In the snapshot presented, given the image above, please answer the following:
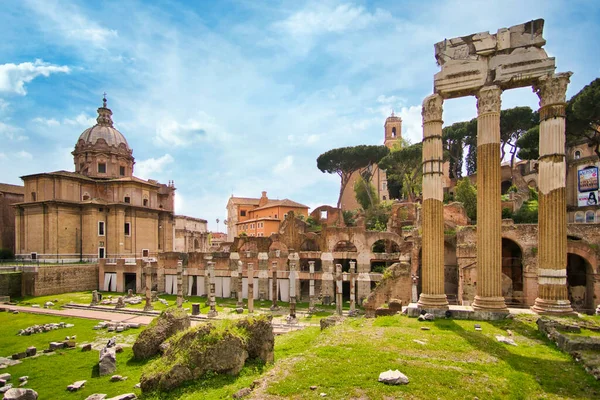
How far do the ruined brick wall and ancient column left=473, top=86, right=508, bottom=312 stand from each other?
31.8 metres

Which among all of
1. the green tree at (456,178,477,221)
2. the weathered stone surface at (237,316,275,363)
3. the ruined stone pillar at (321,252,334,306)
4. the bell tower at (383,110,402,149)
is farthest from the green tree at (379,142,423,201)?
the weathered stone surface at (237,316,275,363)

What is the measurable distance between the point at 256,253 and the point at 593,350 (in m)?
22.6

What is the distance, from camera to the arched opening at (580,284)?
18.8 meters

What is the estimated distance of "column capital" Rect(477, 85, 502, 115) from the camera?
1088 cm

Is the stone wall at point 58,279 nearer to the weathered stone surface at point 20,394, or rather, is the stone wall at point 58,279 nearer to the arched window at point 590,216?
the weathered stone surface at point 20,394

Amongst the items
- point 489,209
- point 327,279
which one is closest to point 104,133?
point 327,279

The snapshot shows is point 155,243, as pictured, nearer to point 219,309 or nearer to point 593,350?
point 219,309

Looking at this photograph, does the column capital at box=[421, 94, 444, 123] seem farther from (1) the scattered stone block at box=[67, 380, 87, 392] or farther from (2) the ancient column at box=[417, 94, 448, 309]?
(1) the scattered stone block at box=[67, 380, 87, 392]

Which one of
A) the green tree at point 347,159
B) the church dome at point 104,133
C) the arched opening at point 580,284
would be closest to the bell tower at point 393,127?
the green tree at point 347,159

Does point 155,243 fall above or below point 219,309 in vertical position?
above

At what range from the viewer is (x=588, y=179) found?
1148 inches

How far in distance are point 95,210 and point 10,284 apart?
943 centimetres

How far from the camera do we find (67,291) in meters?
30.3

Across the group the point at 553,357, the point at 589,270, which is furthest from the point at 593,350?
the point at 589,270
